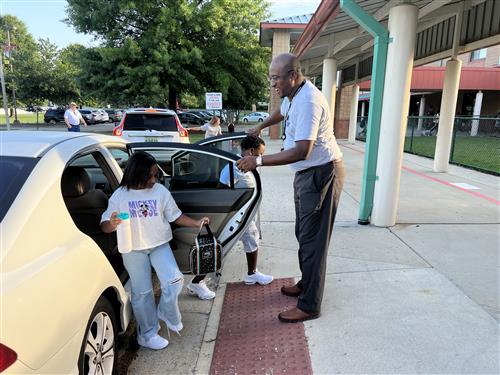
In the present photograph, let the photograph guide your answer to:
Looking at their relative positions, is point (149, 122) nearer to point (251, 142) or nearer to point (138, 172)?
point (251, 142)

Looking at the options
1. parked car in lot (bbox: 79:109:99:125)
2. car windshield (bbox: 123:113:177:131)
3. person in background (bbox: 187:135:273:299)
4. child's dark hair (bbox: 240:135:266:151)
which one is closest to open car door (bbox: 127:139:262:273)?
person in background (bbox: 187:135:273:299)

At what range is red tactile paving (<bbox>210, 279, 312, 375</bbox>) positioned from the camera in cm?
253

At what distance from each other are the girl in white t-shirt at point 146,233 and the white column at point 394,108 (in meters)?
3.27

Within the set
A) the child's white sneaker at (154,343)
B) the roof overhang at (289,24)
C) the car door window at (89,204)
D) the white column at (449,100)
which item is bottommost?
the child's white sneaker at (154,343)

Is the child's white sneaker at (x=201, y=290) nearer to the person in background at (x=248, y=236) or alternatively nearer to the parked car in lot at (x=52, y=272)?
the person in background at (x=248, y=236)

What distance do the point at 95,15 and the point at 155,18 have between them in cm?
292

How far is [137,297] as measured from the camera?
265cm

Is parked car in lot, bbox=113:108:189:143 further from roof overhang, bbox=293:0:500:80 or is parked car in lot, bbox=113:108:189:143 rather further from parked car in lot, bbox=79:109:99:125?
parked car in lot, bbox=79:109:99:125

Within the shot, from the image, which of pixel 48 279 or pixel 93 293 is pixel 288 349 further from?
pixel 48 279

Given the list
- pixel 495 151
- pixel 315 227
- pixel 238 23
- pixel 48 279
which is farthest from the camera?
pixel 238 23

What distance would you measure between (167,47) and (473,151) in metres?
14.9

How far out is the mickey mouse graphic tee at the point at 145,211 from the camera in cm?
258

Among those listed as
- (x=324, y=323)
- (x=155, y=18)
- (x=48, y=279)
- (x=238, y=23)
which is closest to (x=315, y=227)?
(x=324, y=323)

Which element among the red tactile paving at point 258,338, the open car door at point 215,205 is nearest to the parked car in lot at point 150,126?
the open car door at point 215,205
